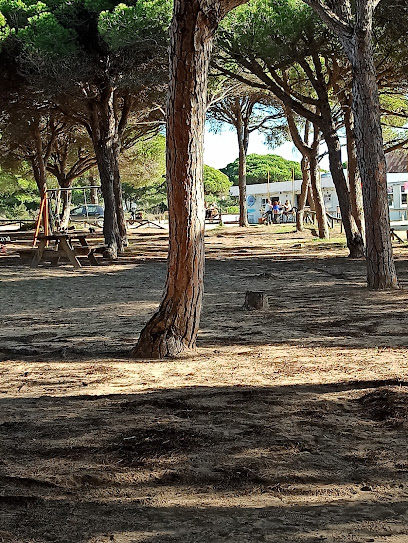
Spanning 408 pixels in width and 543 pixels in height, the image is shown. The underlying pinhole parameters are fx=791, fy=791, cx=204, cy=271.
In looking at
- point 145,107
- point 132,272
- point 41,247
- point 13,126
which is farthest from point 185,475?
point 13,126

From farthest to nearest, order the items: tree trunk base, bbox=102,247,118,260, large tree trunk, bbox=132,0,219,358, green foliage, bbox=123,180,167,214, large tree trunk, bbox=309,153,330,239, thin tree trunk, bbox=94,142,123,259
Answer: green foliage, bbox=123,180,167,214 < large tree trunk, bbox=309,153,330,239 < thin tree trunk, bbox=94,142,123,259 < tree trunk base, bbox=102,247,118,260 < large tree trunk, bbox=132,0,219,358

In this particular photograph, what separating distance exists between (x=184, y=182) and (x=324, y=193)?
54473 millimetres

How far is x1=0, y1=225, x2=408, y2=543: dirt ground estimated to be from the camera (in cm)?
294

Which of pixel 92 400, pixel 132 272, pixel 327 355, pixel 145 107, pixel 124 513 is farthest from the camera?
pixel 145 107

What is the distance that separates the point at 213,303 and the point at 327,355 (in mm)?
4339

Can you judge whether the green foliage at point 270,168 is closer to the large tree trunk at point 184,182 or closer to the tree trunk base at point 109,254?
the tree trunk base at point 109,254

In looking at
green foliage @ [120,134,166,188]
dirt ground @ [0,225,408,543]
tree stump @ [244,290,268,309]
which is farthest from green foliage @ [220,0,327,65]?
green foliage @ [120,134,166,188]

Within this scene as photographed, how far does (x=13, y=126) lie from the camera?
2550cm

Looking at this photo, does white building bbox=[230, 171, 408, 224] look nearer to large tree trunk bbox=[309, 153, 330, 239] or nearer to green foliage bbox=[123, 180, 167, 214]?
green foliage bbox=[123, 180, 167, 214]

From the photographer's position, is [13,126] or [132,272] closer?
[132,272]

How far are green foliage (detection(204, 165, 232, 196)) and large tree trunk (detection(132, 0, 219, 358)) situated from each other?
59084 mm

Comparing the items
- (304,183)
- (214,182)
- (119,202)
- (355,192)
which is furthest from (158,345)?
(214,182)

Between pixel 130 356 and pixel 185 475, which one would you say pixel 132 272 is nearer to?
pixel 130 356

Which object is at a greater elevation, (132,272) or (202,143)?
(202,143)
